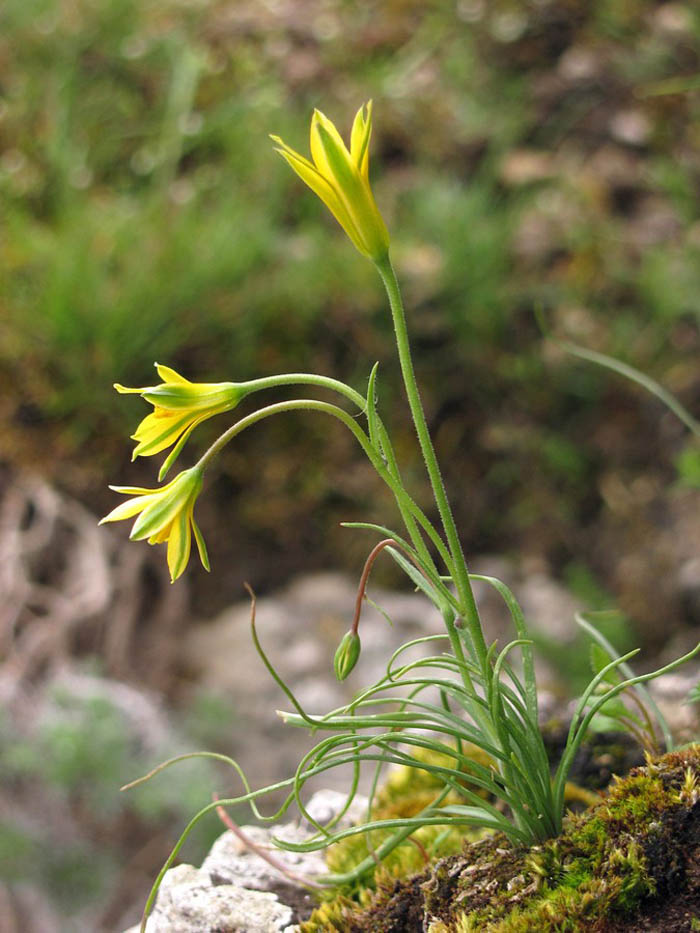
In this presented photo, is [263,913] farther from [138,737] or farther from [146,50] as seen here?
[146,50]

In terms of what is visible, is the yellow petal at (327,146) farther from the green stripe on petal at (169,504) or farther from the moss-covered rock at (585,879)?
A: the moss-covered rock at (585,879)

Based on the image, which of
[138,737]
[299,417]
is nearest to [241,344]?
[299,417]

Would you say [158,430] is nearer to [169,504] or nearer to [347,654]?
[169,504]

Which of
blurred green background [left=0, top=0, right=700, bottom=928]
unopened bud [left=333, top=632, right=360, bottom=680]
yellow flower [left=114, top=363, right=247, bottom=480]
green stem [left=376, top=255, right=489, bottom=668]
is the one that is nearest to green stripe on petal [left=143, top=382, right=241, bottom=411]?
yellow flower [left=114, top=363, right=247, bottom=480]

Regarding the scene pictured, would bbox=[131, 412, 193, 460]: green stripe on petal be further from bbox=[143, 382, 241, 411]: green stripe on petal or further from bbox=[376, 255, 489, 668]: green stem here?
bbox=[376, 255, 489, 668]: green stem

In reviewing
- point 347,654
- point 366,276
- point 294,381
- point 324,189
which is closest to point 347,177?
point 324,189

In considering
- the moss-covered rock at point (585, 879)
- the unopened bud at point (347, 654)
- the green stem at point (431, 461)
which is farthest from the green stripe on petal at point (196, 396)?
the moss-covered rock at point (585, 879)
